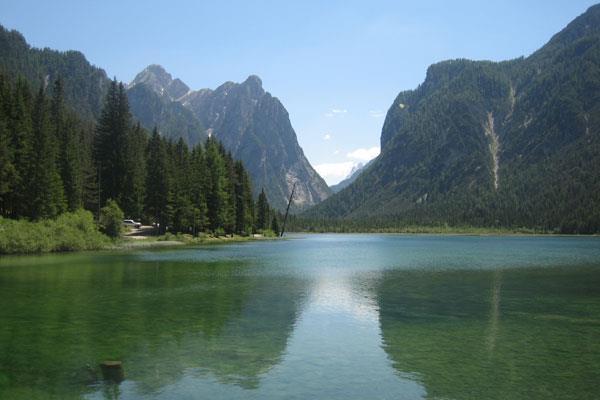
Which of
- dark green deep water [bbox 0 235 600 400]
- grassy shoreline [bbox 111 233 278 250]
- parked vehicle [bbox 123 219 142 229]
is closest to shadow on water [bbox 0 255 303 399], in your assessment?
dark green deep water [bbox 0 235 600 400]

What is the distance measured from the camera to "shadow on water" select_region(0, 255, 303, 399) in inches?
650

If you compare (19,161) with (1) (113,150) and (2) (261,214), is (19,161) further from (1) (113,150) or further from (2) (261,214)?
(2) (261,214)

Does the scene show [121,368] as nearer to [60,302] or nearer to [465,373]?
[465,373]

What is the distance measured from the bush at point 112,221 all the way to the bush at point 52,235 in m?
2.65

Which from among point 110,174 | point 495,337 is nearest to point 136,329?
point 495,337

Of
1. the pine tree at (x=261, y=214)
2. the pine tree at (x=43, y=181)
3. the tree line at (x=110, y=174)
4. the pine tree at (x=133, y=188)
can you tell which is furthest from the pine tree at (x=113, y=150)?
the pine tree at (x=261, y=214)

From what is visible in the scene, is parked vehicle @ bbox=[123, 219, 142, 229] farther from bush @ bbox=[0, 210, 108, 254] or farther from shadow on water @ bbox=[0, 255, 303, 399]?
shadow on water @ bbox=[0, 255, 303, 399]

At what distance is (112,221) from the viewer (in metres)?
88.0

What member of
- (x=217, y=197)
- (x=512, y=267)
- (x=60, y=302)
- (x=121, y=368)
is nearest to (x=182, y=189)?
(x=217, y=197)

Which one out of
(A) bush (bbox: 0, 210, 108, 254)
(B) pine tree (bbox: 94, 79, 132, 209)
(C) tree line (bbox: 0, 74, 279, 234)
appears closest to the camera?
(A) bush (bbox: 0, 210, 108, 254)

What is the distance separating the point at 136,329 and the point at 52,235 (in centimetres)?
5527

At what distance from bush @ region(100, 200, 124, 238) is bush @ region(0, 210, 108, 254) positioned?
2651 mm

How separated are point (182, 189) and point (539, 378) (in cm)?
9635

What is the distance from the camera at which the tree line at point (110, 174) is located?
74.8m
